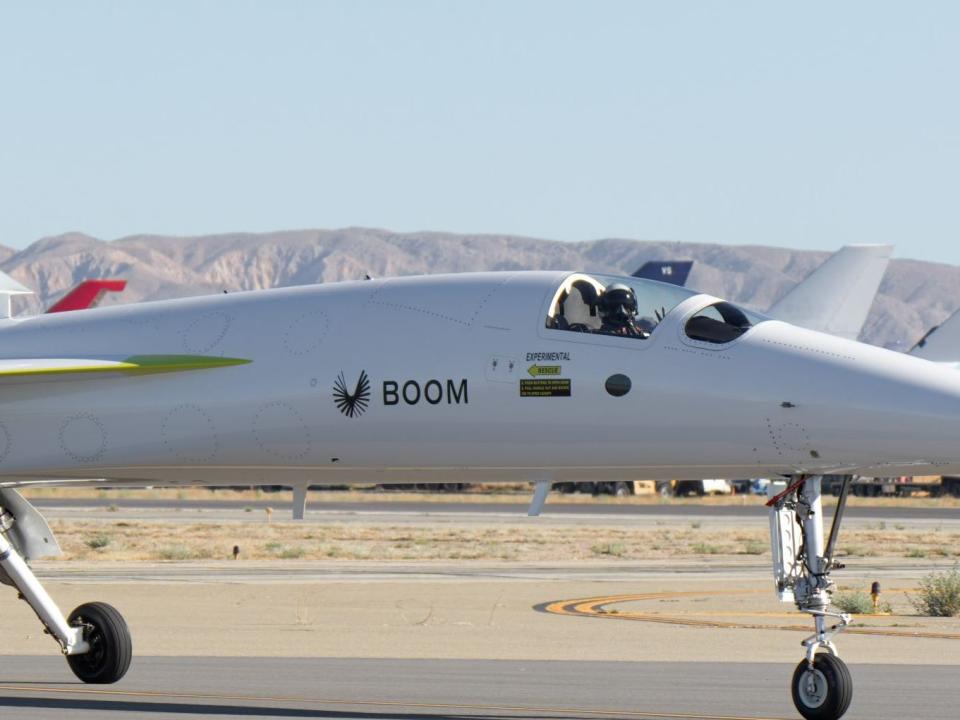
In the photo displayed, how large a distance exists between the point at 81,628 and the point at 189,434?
2749 millimetres

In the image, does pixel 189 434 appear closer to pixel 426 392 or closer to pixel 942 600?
pixel 426 392

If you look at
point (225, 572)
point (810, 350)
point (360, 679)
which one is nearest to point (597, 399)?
point (810, 350)

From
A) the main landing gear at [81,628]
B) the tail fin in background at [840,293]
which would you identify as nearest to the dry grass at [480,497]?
the tail fin in background at [840,293]

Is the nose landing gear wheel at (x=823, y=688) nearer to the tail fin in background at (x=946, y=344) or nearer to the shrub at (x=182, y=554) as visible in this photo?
the shrub at (x=182, y=554)

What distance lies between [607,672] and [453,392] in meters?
5.62

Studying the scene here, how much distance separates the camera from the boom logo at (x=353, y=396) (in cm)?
1569

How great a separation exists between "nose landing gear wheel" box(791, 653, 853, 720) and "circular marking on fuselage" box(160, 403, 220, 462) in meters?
5.79

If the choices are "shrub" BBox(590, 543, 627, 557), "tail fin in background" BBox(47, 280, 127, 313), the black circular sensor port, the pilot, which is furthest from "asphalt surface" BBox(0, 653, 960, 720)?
"tail fin in background" BBox(47, 280, 127, 313)

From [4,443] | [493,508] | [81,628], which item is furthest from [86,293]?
[4,443]

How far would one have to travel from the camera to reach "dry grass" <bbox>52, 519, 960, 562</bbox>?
46.6m

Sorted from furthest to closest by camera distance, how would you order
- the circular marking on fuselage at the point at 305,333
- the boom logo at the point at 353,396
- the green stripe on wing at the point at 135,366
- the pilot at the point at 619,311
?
the green stripe on wing at the point at 135,366 → the circular marking on fuselage at the point at 305,333 → the boom logo at the point at 353,396 → the pilot at the point at 619,311

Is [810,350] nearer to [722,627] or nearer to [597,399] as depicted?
[597,399]

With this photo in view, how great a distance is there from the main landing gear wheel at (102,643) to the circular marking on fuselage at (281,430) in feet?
9.39

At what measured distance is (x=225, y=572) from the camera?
3944 centimetres
